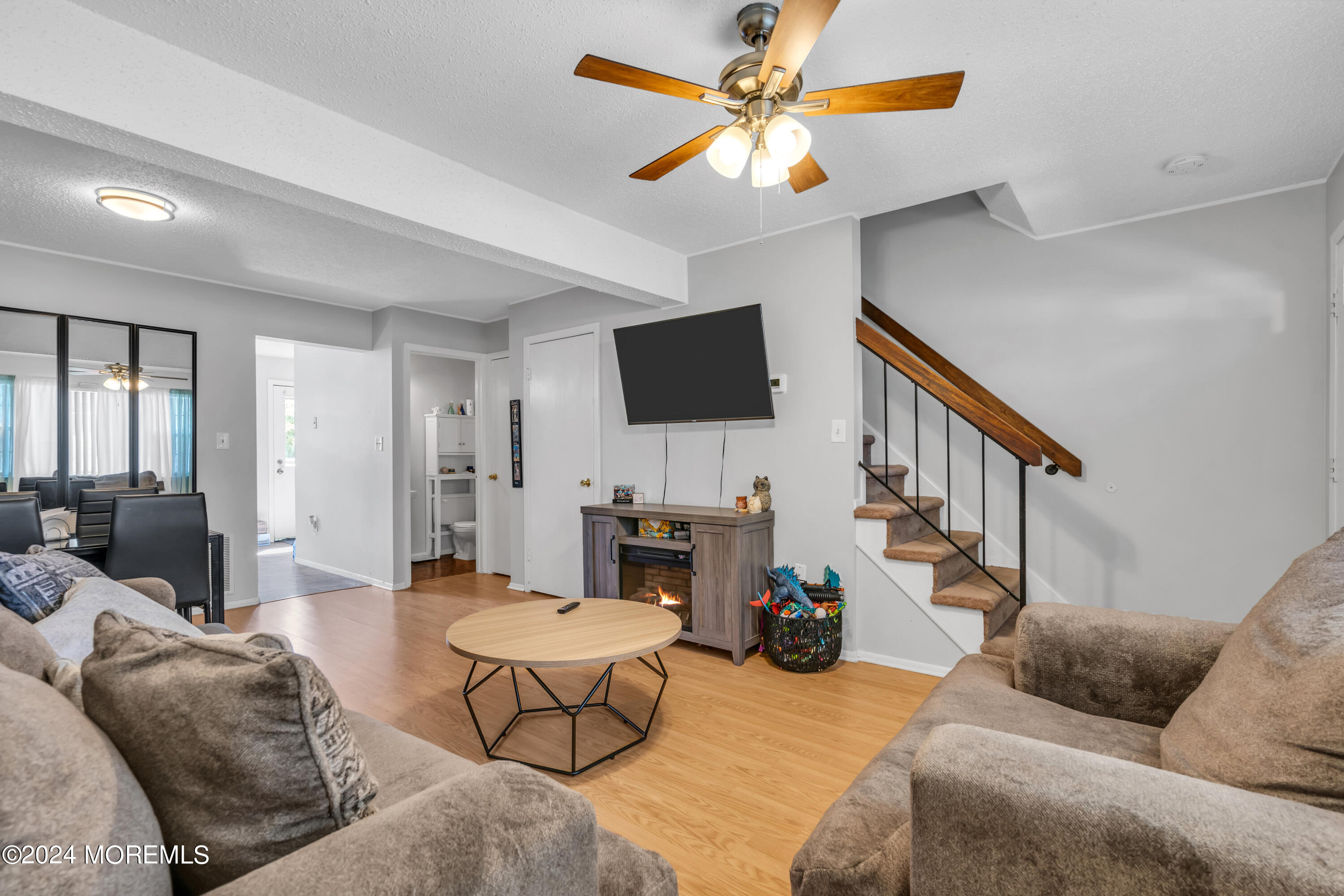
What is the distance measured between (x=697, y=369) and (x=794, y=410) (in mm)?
634

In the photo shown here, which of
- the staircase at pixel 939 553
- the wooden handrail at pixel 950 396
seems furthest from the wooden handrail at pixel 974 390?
the staircase at pixel 939 553

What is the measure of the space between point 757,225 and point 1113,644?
8.51 ft

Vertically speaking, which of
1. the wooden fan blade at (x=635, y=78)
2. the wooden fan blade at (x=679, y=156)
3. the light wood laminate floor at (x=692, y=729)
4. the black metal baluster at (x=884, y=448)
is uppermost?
the wooden fan blade at (x=635, y=78)

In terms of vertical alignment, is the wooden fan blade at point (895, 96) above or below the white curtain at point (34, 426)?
above

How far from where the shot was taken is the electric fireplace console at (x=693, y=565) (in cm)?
329

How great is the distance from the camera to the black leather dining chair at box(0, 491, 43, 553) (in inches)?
98.6

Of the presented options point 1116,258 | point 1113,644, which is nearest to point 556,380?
point 1116,258

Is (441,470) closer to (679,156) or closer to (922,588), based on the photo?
(922,588)

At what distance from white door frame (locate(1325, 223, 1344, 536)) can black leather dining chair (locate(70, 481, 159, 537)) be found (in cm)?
554

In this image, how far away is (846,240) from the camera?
3242 mm

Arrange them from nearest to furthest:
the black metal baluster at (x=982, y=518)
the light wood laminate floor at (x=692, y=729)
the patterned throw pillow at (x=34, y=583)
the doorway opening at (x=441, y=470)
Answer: the patterned throw pillow at (x=34, y=583) → the light wood laminate floor at (x=692, y=729) → the black metal baluster at (x=982, y=518) → the doorway opening at (x=441, y=470)

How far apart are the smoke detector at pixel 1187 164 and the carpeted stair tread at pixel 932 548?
6.31ft

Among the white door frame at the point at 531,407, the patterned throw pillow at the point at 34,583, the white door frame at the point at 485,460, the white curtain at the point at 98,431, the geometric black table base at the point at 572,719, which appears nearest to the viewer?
the patterned throw pillow at the point at 34,583

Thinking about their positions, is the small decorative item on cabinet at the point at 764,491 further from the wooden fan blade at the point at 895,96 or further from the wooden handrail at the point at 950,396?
the wooden fan blade at the point at 895,96
